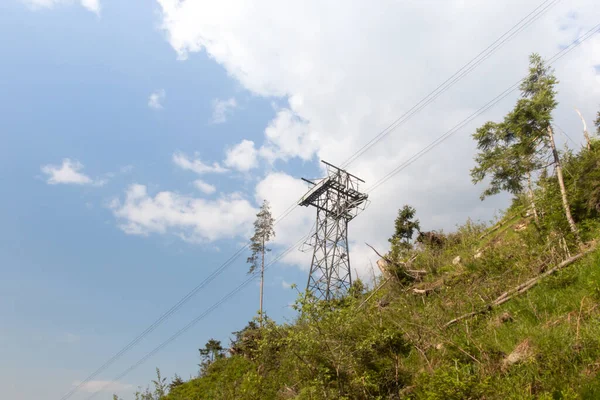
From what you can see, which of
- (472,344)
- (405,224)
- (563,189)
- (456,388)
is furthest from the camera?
(405,224)

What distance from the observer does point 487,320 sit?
7.83m

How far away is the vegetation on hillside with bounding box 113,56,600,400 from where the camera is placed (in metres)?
5.42

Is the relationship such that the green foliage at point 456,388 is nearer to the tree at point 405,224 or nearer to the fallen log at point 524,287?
the fallen log at point 524,287

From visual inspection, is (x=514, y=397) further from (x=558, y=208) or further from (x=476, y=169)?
(x=476, y=169)

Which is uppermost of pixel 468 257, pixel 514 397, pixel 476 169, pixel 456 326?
pixel 476 169

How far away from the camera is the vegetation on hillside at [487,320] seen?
5.42 meters

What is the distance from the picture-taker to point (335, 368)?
687cm

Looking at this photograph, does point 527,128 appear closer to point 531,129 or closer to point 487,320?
point 531,129

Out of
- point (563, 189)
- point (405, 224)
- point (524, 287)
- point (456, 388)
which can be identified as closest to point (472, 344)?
point (456, 388)

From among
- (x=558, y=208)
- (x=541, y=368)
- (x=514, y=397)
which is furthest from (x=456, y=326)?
(x=558, y=208)

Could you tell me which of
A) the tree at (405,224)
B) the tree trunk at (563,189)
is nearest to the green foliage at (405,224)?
the tree at (405,224)

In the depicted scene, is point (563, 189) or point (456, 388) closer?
point (456, 388)

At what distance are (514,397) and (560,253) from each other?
570 cm

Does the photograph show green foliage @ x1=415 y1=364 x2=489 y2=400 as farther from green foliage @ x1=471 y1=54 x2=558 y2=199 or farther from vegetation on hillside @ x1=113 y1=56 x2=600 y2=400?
green foliage @ x1=471 y1=54 x2=558 y2=199
